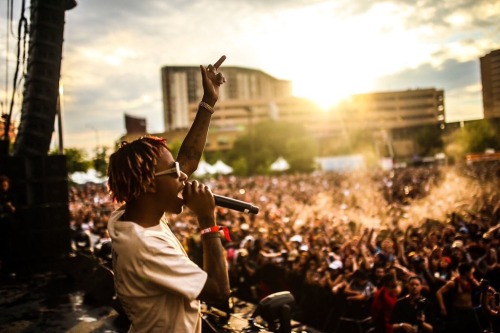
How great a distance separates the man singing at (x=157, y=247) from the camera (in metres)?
1.44

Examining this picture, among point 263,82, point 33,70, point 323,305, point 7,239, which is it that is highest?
point 263,82

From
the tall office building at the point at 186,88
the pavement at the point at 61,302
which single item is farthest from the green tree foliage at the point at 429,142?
the pavement at the point at 61,302

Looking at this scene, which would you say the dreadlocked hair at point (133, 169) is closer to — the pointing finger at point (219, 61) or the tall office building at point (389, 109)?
the pointing finger at point (219, 61)

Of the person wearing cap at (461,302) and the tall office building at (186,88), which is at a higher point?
the tall office building at (186,88)

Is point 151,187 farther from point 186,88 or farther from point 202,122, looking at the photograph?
point 186,88

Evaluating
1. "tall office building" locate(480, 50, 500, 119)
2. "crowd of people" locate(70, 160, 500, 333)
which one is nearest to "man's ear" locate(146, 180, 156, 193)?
"crowd of people" locate(70, 160, 500, 333)

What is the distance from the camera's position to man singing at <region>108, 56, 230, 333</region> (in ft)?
4.74

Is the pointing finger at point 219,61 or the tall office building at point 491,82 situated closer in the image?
the pointing finger at point 219,61

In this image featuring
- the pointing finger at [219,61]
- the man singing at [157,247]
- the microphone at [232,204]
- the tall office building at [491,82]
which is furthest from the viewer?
the tall office building at [491,82]

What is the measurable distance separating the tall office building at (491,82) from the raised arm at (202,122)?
801 cm

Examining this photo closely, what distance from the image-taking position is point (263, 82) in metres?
140

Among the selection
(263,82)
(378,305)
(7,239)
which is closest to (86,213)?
(7,239)

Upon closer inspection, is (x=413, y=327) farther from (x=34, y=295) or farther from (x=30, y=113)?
(x=30, y=113)

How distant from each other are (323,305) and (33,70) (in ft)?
19.5
